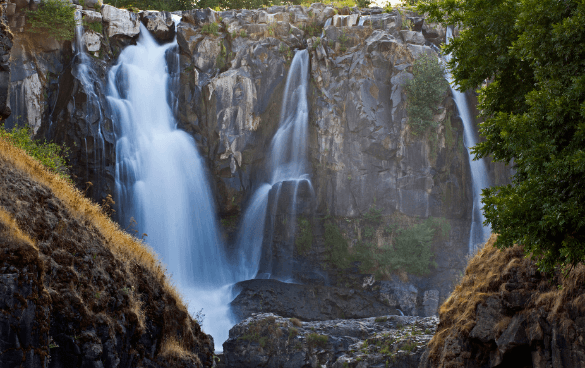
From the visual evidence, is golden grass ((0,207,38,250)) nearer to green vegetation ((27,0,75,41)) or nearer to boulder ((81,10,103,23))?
green vegetation ((27,0,75,41))

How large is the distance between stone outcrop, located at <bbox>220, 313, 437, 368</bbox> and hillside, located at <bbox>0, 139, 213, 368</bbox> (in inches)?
335

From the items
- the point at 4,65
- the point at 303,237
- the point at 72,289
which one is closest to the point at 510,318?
the point at 72,289

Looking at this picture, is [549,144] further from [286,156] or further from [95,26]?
[95,26]

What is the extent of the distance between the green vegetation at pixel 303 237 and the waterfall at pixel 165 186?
5228 millimetres

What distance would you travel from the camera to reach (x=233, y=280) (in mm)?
31531

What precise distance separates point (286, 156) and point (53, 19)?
1750cm

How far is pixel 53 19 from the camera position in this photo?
29.0 meters

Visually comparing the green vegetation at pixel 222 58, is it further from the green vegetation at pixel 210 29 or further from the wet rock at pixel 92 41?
the wet rock at pixel 92 41

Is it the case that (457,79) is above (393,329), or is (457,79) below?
above

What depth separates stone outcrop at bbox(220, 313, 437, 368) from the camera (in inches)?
804

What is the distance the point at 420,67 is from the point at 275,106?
1085cm

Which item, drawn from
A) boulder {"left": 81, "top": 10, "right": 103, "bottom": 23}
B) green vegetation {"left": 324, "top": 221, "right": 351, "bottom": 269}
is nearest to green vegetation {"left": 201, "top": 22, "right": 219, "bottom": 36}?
boulder {"left": 81, "top": 10, "right": 103, "bottom": 23}

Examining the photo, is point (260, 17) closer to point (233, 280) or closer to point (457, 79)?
point (233, 280)

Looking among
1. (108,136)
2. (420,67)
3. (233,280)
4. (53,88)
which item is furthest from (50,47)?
(420,67)
